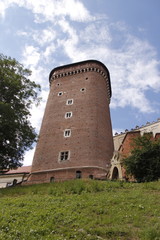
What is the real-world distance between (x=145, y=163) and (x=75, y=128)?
47.6 ft

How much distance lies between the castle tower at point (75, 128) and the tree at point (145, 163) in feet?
28.7

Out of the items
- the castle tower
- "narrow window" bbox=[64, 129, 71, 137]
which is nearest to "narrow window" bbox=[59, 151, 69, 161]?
the castle tower

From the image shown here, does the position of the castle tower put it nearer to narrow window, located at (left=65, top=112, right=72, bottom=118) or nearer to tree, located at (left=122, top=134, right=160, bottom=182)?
narrow window, located at (left=65, top=112, right=72, bottom=118)

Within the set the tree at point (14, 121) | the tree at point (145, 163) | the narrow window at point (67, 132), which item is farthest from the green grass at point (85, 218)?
the narrow window at point (67, 132)

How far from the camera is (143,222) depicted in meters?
7.37

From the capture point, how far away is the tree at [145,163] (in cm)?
1566

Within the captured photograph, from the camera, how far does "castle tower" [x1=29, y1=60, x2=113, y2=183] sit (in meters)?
26.3

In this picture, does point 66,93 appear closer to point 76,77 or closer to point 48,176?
point 76,77

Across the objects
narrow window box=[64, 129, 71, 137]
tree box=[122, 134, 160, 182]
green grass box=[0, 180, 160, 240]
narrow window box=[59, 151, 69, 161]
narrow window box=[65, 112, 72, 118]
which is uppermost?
narrow window box=[65, 112, 72, 118]

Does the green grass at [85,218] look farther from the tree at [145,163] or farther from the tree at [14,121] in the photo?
the tree at [14,121]

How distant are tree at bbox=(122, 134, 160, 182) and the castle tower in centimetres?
876

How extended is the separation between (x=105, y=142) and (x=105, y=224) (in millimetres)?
21893

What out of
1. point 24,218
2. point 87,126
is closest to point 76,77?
point 87,126

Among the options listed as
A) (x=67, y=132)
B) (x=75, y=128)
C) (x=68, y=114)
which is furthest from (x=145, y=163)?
(x=68, y=114)
